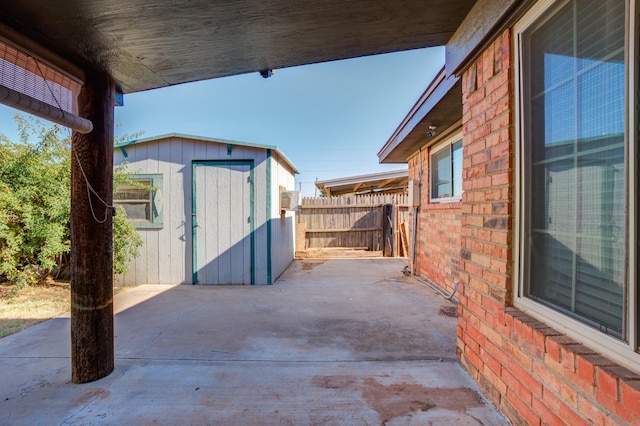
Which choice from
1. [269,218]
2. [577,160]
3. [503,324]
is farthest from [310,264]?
[577,160]

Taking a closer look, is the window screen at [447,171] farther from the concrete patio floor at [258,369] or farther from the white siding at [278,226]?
the white siding at [278,226]

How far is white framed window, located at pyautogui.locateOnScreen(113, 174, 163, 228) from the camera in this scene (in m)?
5.16

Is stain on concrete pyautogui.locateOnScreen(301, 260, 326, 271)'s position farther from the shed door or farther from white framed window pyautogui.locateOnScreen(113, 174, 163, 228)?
white framed window pyautogui.locateOnScreen(113, 174, 163, 228)

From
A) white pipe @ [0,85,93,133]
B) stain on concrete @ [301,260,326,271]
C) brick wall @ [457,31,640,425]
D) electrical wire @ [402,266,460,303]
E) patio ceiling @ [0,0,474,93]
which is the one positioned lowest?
stain on concrete @ [301,260,326,271]

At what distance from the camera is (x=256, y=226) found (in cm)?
516

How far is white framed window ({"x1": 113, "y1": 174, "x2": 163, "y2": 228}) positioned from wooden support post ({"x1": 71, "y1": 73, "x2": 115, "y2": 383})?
10.5 ft

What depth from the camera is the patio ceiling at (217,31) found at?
1621 millimetres

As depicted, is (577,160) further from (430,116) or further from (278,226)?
(278,226)

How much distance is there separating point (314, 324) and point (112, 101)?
2.68m

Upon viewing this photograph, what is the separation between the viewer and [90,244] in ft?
6.81

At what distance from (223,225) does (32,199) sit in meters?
2.53

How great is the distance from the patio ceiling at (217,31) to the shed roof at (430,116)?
708 mm

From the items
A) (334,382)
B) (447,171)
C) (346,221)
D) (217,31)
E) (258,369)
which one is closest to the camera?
(217,31)

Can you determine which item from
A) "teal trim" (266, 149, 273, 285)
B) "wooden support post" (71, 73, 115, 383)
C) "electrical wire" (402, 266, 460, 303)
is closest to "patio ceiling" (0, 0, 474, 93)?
"wooden support post" (71, 73, 115, 383)
